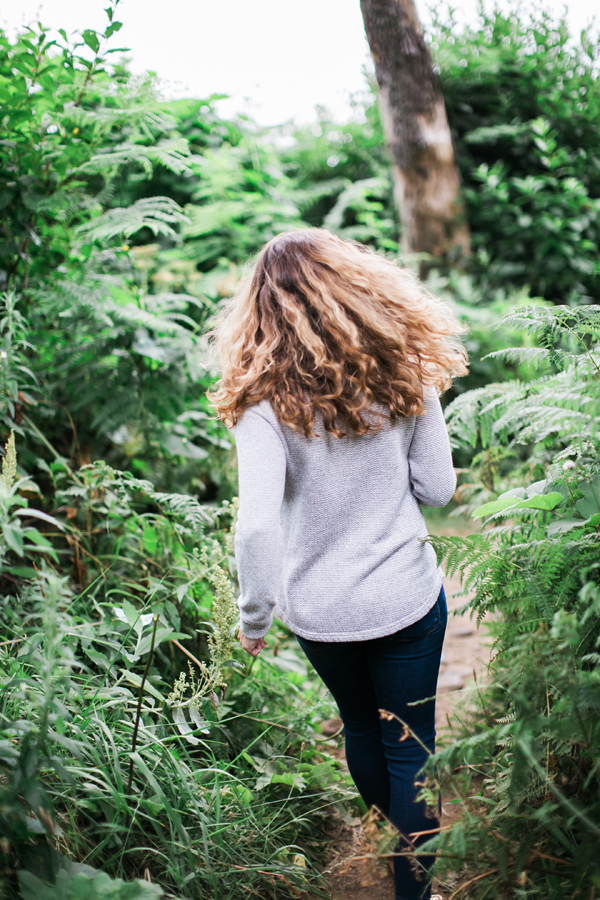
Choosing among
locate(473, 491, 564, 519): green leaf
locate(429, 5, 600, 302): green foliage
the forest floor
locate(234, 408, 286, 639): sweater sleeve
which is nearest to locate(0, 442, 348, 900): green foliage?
the forest floor

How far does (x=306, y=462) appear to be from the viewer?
168 cm

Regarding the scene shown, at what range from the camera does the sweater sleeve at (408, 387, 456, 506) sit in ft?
5.73

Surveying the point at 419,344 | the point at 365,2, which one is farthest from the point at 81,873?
the point at 365,2

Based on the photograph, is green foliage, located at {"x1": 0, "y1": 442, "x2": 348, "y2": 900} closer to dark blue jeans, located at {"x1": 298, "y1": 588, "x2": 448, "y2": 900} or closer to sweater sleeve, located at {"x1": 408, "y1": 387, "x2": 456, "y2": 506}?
dark blue jeans, located at {"x1": 298, "y1": 588, "x2": 448, "y2": 900}

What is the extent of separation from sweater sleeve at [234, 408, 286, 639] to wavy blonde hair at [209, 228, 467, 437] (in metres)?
0.07

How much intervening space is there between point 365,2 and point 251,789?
19.3 feet

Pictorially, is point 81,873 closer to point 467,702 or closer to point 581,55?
point 467,702

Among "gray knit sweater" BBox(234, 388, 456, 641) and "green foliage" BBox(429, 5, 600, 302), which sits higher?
"green foliage" BBox(429, 5, 600, 302)

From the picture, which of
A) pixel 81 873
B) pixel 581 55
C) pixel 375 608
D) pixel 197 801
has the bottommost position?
pixel 197 801

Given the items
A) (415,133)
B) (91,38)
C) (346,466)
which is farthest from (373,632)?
(415,133)

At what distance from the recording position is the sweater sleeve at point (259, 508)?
1.58 meters

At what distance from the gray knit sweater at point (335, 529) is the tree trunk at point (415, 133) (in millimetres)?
5010

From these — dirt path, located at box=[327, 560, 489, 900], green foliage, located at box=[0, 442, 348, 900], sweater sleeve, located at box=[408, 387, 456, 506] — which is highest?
sweater sleeve, located at box=[408, 387, 456, 506]

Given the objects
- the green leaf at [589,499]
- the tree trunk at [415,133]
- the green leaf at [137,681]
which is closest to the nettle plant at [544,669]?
the green leaf at [589,499]
